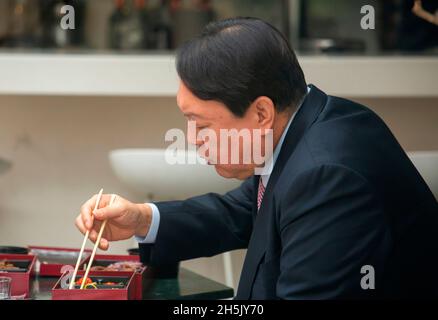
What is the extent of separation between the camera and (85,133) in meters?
3.04

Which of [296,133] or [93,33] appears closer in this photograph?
[296,133]

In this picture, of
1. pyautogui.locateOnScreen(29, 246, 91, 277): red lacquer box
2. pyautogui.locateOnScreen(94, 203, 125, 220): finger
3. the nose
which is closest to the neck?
the nose

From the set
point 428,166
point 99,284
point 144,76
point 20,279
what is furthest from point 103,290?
point 144,76

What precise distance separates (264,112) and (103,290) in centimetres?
40

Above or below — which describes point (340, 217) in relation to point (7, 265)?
above

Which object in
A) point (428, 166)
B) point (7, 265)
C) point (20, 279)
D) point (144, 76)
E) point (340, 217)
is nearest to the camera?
point (340, 217)

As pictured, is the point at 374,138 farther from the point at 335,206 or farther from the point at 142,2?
the point at 142,2

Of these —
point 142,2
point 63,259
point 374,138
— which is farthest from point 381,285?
point 142,2

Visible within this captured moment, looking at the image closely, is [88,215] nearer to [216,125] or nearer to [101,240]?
[101,240]

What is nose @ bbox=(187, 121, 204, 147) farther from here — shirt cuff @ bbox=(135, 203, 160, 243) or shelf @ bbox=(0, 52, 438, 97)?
shelf @ bbox=(0, 52, 438, 97)

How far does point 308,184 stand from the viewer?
1.31m

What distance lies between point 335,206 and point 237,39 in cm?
32

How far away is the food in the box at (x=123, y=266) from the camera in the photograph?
5.35 ft
